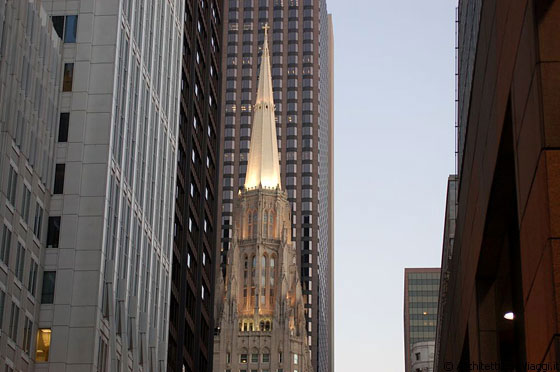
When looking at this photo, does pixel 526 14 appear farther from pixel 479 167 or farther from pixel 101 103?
pixel 101 103

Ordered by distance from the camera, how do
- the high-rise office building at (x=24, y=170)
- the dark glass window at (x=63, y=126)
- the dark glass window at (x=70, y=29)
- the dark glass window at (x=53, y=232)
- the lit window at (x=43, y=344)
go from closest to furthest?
the high-rise office building at (x=24, y=170) < the lit window at (x=43, y=344) < the dark glass window at (x=53, y=232) < the dark glass window at (x=63, y=126) < the dark glass window at (x=70, y=29)

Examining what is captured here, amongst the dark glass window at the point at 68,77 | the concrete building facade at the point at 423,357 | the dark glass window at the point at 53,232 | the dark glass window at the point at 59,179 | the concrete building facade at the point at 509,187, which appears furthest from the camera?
the concrete building facade at the point at 423,357

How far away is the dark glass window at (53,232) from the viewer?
6556 cm

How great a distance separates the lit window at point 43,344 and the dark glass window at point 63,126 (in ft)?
40.1

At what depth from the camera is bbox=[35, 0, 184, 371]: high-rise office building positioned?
210 ft

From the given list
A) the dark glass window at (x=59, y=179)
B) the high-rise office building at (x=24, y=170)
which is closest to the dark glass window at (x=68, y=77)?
the high-rise office building at (x=24, y=170)

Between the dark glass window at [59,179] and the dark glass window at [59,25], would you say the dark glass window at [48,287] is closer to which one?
the dark glass window at [59,179]

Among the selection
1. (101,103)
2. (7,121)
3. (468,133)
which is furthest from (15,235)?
(468,133)

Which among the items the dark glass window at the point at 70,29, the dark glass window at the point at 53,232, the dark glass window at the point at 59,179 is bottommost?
the dark glass window at the point at 53,232

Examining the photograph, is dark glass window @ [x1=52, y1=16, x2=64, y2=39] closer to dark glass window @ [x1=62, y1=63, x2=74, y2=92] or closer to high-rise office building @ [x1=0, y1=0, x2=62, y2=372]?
dark glass window @ [x1=62, y1=63, x2=74, y2=92]

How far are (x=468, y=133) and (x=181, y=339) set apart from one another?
56.1 metres

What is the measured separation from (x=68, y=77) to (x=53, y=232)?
33.8 feet

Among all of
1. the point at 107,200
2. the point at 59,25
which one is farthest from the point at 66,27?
the point at 107,200

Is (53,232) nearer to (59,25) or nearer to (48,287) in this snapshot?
(48,287)
